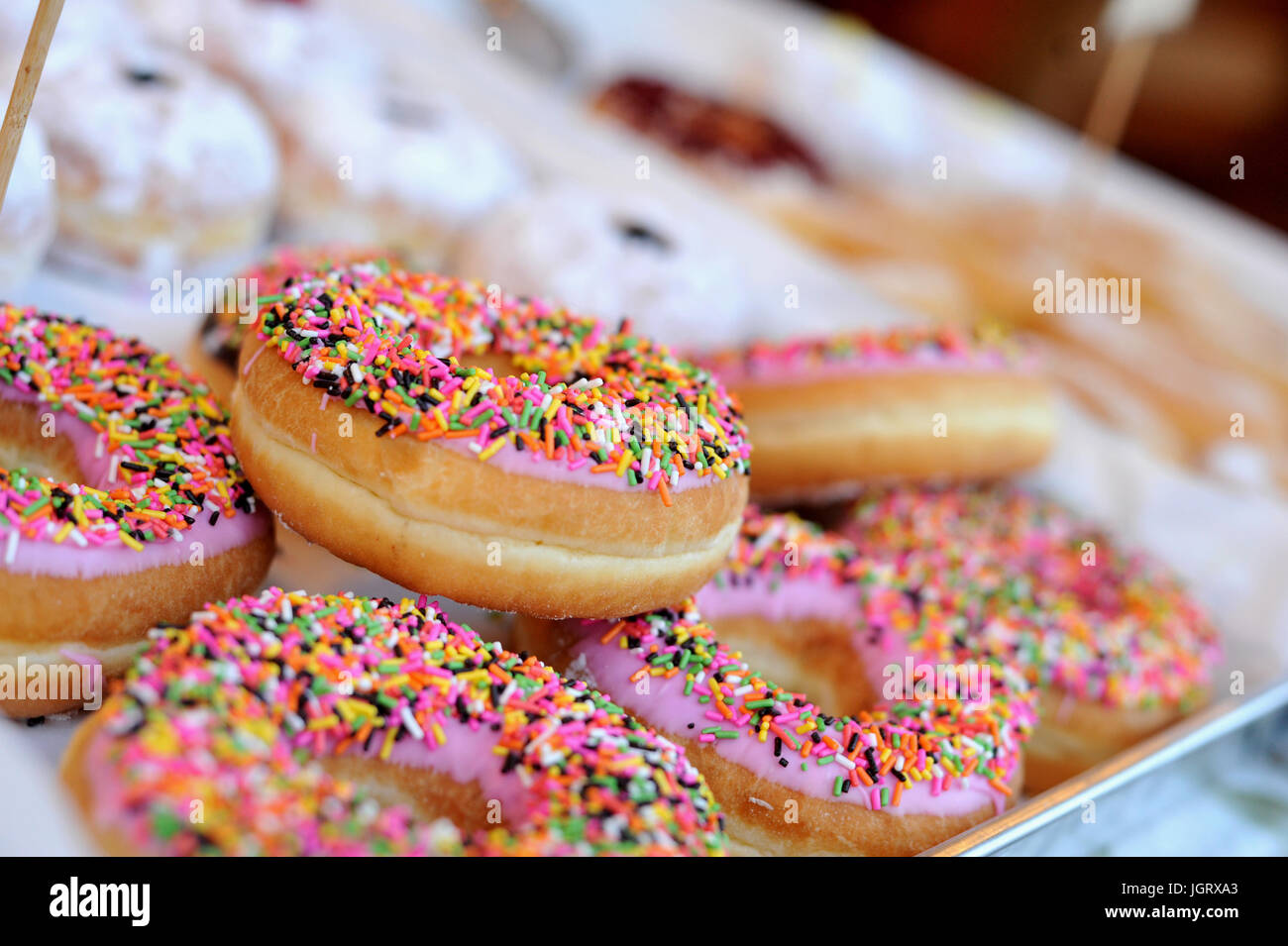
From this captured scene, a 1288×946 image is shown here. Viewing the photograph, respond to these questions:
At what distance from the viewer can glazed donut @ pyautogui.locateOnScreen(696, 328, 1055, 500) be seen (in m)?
2.04

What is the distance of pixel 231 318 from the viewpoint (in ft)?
6.07

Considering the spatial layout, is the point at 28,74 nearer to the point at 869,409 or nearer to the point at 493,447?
the point at 493,447

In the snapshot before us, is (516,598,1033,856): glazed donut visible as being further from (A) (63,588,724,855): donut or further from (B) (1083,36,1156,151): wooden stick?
(B) (1083,36,1156,151): wooden stick

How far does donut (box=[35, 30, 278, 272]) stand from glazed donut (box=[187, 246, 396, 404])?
0.79 ft

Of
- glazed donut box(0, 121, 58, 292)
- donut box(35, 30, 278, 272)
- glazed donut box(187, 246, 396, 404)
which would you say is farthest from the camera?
donut box(35, 30, 278, 272)

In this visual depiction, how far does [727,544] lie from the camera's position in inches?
57.3

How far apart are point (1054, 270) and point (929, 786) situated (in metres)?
2.65

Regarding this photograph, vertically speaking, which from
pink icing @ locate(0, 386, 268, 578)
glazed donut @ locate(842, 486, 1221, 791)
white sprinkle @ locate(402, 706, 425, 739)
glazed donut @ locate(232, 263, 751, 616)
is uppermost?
glazed donut @ locate(232, 263, 751, 616)

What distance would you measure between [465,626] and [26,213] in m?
0.99

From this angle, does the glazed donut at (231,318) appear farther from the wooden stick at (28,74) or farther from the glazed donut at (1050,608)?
the glazed donut at (1050,608)

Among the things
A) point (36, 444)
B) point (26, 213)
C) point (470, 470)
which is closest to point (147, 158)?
point (26, 213)

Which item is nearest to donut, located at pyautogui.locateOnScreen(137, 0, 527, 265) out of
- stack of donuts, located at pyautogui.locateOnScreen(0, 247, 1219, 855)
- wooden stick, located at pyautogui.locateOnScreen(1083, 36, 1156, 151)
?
stack of donuts, located at pyautogui.locateOnScreen(0, 247, 1219, 855)

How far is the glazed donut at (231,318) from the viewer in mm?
1798

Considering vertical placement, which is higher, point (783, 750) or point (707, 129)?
point (707, 129)
